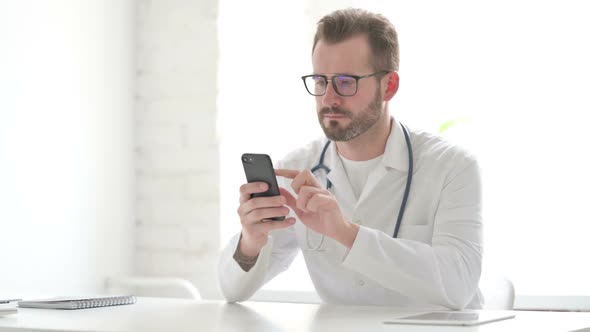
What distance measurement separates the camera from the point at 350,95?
7.52ft

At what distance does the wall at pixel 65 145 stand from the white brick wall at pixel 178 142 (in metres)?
0.06

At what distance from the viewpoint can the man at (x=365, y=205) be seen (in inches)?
77.9

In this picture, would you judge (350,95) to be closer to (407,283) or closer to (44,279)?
(407,283)

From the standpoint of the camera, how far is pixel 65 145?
294cm

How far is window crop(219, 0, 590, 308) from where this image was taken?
300cm

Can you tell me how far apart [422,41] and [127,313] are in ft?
6.07

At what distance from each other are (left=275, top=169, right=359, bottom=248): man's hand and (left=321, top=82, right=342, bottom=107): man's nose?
A: 31 centimetres

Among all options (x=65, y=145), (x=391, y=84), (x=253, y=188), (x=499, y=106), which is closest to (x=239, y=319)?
(x=253, y=188)

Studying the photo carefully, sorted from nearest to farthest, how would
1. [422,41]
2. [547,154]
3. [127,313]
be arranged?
[127,313], [547,154], [422,41]

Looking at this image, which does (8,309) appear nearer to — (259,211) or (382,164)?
(259,211)

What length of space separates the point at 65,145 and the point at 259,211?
3.91 feet

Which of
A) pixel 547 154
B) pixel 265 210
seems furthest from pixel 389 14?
pixel 265 210

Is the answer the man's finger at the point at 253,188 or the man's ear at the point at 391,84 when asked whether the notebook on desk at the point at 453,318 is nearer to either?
the man's finger at the point at 253,188

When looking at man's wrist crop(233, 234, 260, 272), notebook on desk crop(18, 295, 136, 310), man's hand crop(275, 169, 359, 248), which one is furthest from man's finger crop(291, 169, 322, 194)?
notebook on desk crop(18, 295, 136, 310)
